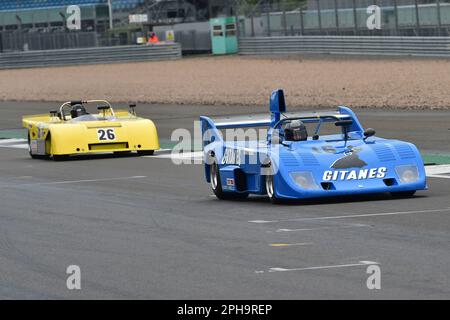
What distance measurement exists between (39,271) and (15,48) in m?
57.0

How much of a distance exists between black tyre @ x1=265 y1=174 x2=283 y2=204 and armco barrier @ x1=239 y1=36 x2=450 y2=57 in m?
33.7

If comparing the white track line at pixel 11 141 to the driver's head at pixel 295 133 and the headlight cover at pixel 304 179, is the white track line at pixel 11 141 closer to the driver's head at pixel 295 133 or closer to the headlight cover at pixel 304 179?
the driver's head at pixel 295 133

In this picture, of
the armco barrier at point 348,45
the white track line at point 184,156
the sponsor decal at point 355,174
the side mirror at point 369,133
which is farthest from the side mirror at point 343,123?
the armco barrier at point 348,45

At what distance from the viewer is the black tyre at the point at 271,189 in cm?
1266

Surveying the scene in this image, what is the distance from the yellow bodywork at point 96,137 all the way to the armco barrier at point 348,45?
26.6 meters

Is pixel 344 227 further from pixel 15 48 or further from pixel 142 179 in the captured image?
pixel 15 48

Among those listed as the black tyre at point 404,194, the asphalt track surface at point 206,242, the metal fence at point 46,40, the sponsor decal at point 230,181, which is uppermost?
the metal fence at point 46,40

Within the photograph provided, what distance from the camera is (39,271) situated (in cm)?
897

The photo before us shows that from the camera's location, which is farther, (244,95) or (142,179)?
(244,95)

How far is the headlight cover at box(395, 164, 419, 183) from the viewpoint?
1258cm

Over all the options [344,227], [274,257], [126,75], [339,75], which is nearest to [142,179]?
[344,227]

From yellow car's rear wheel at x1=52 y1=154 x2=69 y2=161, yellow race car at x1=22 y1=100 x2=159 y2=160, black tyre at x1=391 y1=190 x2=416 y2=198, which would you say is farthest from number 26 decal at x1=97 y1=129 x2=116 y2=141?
black tyre at x1=391 y1=190 x2=416 y2=198

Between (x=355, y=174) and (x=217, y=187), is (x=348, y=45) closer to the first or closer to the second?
(x=217, y=187)
